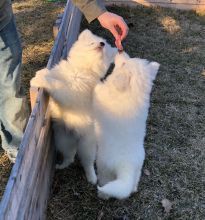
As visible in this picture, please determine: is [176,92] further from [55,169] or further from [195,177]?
[55,169]

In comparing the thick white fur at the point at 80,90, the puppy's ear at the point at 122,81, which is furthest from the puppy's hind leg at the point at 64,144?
the puppy's ear at the point at 122,81

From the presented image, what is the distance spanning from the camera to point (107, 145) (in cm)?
278

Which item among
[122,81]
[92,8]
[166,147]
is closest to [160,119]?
[166,147]

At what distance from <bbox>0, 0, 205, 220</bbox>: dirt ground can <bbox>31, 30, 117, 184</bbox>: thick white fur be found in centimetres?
24

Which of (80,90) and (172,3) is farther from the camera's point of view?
(172,3)

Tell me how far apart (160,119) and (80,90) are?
1306 millimetres

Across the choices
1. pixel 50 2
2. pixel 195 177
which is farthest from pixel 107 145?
pixel 50 2

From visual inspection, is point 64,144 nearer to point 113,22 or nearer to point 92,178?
point 92,178

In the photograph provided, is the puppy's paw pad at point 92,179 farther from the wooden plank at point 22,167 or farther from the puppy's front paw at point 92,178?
the wooden plank at point 22,167

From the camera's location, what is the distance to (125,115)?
2727 mm

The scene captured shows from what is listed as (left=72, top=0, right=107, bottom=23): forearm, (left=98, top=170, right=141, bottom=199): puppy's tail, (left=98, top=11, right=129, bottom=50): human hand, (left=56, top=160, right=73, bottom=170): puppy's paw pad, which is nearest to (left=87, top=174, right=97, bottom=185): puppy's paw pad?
(left=56, top=160, right=73, bottom=170): puppy's paw pad

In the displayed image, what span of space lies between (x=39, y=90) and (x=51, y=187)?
736mm

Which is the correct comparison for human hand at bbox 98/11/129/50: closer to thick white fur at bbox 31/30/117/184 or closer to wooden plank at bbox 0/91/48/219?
thick white fur at bbox 31/30/117/184

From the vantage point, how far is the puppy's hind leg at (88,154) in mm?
3019
